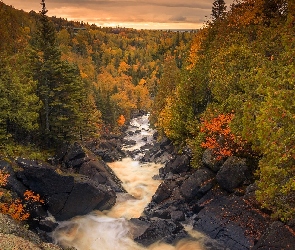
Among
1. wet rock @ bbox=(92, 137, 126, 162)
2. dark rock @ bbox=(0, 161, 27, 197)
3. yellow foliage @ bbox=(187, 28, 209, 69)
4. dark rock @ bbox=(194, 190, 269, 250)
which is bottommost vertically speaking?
wet rock @ bbox=(92, 137, 126, 162)

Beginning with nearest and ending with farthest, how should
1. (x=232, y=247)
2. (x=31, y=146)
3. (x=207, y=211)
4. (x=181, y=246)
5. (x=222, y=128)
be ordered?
(x=232, y=247), (x=181, y=246), (x=207, y=211), (x=222, y=128), (x=31, y=146)

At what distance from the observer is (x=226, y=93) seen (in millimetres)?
32000

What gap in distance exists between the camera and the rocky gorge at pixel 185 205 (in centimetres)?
2373

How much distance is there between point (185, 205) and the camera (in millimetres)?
30047

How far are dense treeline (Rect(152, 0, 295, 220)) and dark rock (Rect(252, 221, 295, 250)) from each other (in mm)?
Answer: 1007

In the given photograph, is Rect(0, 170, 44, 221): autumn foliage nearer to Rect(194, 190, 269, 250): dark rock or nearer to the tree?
Rect(194, 190, 269, 250): dark rock

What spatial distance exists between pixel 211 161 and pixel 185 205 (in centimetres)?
513

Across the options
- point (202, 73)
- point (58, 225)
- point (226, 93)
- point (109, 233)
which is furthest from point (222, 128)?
point (58, 225)

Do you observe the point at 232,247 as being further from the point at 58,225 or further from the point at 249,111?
the point at 58,225

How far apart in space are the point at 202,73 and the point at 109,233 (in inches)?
859

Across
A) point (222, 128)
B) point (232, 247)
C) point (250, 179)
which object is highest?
point (222, 128)

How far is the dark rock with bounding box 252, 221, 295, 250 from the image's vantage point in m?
20.0

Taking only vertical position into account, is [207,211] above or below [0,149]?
below

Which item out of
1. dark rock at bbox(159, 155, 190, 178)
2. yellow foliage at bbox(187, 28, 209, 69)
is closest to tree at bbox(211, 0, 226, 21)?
yellow foliage at bbox(187, 28, 209, 69)
